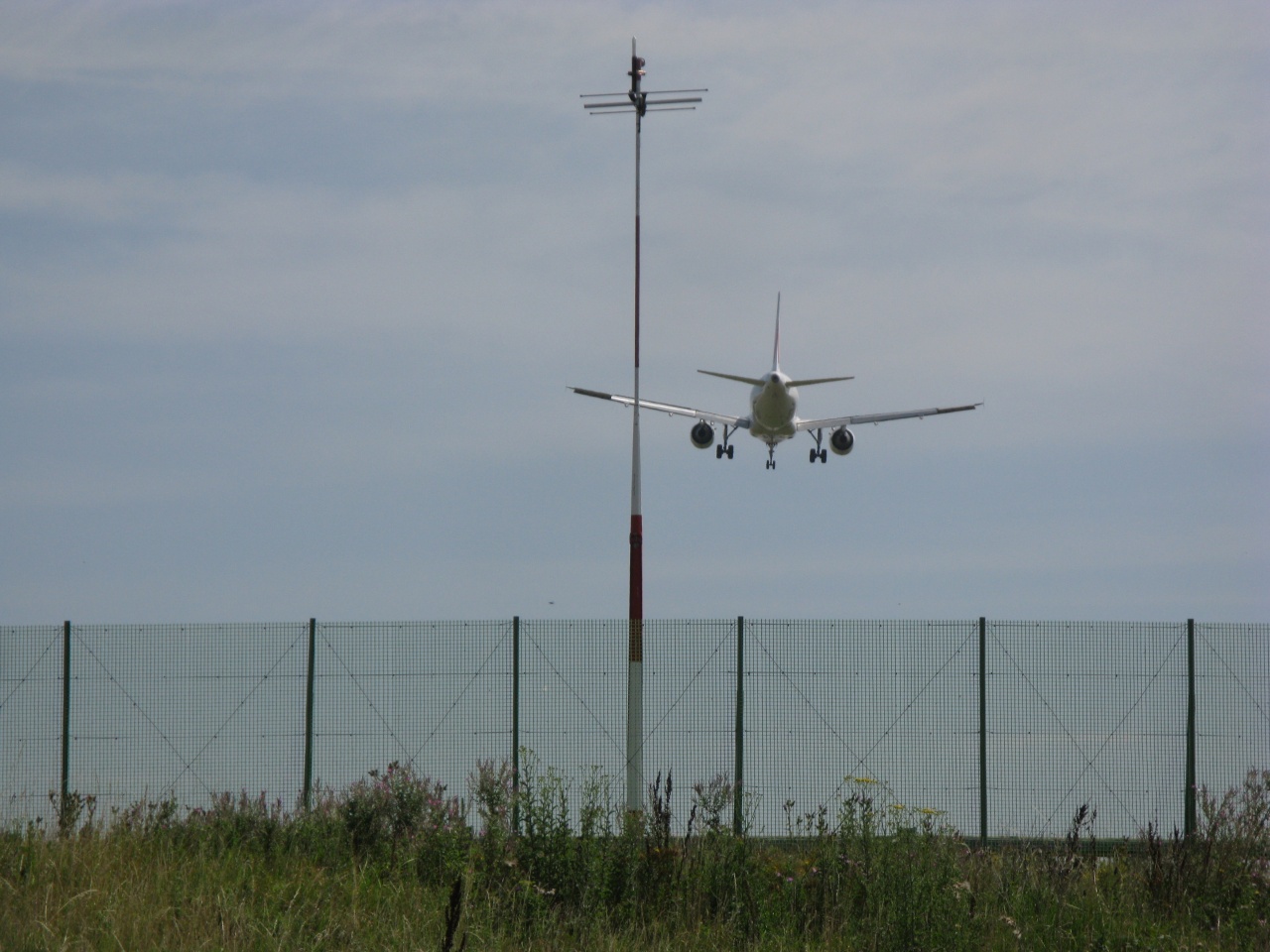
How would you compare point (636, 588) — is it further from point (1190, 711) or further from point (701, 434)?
point (701, 434)

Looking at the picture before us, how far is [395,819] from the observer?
14.6 metres

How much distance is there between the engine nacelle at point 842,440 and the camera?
163ft

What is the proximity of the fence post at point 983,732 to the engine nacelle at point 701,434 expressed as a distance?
99.1ft

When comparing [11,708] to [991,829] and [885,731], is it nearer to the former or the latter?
[885,731]

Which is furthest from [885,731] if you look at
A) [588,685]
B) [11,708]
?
[11,708]

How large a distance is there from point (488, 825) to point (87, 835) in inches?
150

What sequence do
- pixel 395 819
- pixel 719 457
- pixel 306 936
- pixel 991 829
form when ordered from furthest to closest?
pixel 719 457 → pixel 991 829 → pixel 395 819 → pixel 306 936

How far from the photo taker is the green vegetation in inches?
419

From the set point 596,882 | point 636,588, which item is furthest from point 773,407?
point 596,882

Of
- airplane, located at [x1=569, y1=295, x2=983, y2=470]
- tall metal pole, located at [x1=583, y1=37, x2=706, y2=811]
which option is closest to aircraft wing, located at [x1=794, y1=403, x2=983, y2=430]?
airplane, located at [x1=569, y1=295, x2=983, y2=470]

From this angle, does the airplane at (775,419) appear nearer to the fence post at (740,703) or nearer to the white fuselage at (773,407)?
the white fuselage at (773,407)

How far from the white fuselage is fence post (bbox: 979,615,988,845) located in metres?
28.3

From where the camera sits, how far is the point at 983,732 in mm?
17094

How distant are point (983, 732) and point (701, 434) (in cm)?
3063
